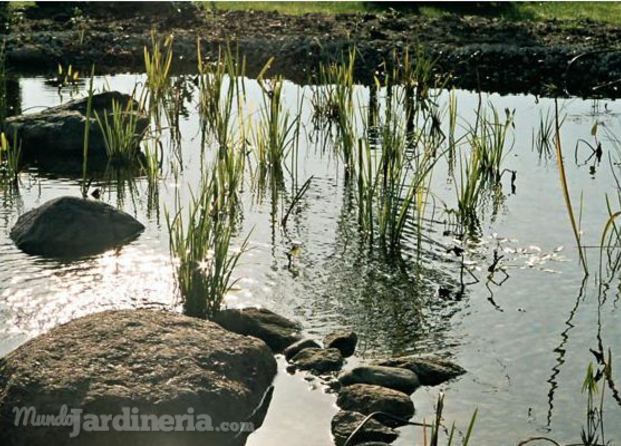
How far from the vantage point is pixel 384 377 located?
5746 millimetres

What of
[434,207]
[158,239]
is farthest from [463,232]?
[158,239]

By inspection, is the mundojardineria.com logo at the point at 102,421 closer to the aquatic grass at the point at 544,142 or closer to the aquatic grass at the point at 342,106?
the aquatic grass at the point at 342,106

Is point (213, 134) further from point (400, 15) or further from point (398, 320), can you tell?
point (400, 15)

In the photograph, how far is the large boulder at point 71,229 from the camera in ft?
26.1

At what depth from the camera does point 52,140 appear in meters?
11.3

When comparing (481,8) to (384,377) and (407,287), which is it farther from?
(384,377)

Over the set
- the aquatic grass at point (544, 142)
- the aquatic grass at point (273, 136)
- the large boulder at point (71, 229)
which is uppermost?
the aquatic grass at point (273, 136)

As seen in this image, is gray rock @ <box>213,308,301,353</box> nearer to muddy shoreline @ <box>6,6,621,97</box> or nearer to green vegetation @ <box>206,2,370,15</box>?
muddy shoreline @ <box>6,6,621,97</box>

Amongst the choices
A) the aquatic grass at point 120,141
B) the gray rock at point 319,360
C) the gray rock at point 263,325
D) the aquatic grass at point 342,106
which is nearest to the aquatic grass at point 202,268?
the gray rock at point 263,325

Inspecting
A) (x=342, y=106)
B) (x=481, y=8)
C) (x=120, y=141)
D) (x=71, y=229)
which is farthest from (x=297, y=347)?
(x=481, y=8)

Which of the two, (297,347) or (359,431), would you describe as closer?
(359,431)

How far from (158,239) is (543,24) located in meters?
13.2

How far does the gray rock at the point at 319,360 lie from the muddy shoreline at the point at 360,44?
9462 millimetres

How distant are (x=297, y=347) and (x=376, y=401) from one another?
0.84 metres
